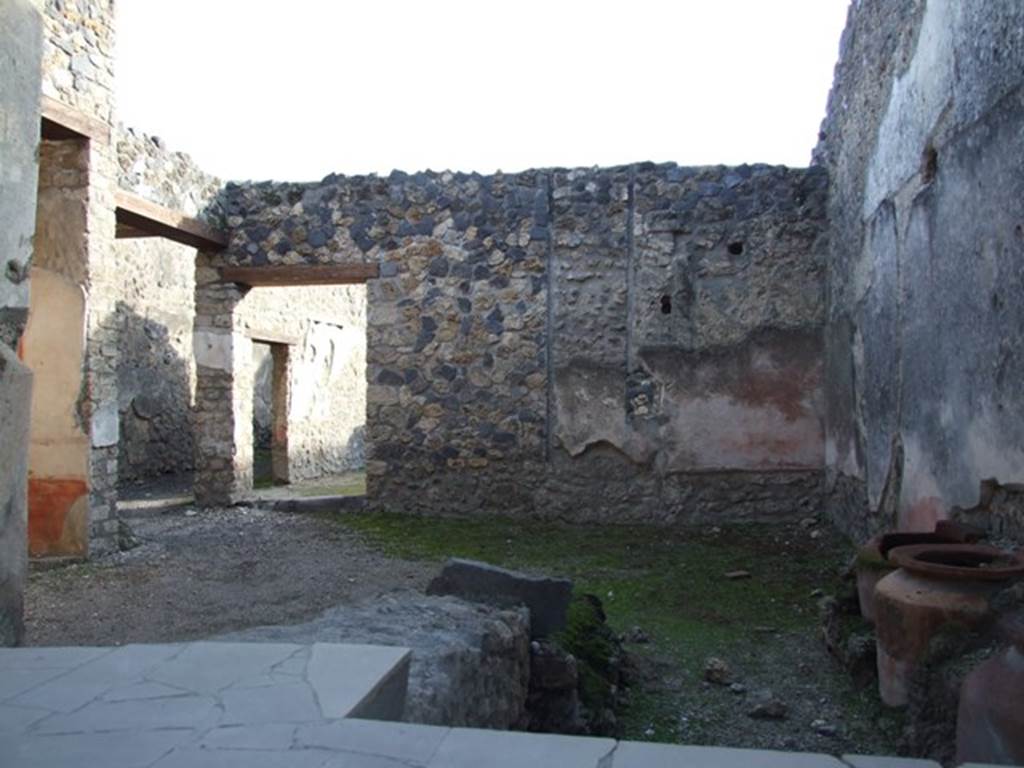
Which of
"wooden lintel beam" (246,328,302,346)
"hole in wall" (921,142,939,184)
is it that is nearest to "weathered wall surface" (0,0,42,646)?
"hole in wall" (921,142,939,184)

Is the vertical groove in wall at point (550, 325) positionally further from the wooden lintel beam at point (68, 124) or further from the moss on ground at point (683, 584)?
the wooden lintel beam at point (68, 124)

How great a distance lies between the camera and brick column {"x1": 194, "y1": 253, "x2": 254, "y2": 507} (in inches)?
341

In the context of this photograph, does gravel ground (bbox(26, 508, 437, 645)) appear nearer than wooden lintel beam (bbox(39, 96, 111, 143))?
Yes

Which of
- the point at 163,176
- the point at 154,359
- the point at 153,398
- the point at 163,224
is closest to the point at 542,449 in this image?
the point at 163,224

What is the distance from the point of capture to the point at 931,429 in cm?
465

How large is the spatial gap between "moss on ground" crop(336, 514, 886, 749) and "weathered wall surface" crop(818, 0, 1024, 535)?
2.25 feet

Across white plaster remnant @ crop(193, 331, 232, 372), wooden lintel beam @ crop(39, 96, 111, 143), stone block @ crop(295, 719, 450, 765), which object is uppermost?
wooden lintel beam @ crop(39, 96, 111, 143)

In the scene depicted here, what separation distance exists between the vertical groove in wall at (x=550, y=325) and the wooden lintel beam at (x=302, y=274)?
65.9 inches

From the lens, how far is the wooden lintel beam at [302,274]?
8398mm

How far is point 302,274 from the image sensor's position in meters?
8.46

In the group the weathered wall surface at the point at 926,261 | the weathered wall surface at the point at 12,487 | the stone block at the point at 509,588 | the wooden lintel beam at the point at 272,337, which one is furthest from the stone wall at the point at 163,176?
the weathered wall surface at the point at 926,261

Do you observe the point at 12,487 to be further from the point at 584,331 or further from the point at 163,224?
the point at 584,331

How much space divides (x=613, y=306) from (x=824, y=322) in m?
1.82

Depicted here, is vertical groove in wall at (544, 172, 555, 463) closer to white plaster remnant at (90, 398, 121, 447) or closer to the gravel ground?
the gravel ground
